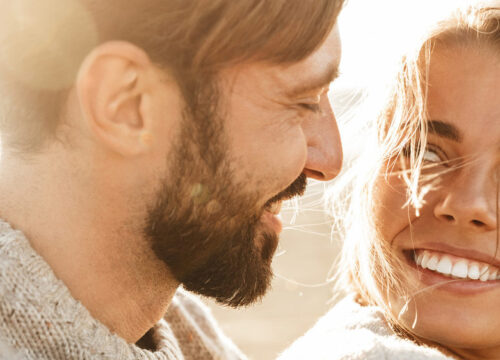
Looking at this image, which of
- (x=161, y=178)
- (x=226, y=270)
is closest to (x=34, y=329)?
(x=161, y=178)

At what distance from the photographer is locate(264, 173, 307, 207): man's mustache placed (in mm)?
2260

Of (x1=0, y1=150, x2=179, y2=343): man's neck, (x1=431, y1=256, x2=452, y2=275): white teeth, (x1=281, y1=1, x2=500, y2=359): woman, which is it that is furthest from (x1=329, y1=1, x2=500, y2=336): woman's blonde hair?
(x1=0, y1=150, x2=179, y2=343): man's neck

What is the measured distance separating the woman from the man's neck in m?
0.48

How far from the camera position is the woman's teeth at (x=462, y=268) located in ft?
6.90

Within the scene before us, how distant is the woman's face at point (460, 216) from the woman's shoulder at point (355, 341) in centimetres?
13

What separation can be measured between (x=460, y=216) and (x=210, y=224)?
2.27 feet

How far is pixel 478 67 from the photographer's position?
2.14 meters

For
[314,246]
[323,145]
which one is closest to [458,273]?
[323,145]

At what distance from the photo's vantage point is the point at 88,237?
1877 mm

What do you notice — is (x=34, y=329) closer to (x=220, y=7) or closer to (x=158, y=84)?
(x=158, y=84)

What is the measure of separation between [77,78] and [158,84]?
8.1 inches

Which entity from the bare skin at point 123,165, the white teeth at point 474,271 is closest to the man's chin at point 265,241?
the bare skin at point 123,165

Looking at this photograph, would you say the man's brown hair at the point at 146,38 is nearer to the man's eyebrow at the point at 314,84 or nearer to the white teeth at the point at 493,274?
the man's eyebrow at the point at 314,84

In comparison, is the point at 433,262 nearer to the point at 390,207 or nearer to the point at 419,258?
the point at 419,258
